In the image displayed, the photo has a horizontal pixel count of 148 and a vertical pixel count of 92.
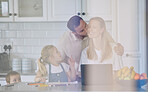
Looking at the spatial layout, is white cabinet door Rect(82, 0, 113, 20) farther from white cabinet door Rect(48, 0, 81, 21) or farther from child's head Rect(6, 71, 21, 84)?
child's head Rect(6, 71, 21, 84)

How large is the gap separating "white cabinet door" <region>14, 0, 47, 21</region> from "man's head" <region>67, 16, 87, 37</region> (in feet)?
0.29

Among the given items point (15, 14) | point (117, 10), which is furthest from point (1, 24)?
point (117, 10)

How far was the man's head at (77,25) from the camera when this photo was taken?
465mm

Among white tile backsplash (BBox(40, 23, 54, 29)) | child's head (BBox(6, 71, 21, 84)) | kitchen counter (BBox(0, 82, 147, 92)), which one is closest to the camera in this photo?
kitchen counter (BBox(0, 82, 147, 92))

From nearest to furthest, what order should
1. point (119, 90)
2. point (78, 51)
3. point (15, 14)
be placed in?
point (119, 90)
point (78, 51)
point (15, 14)

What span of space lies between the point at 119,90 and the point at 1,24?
0.33m

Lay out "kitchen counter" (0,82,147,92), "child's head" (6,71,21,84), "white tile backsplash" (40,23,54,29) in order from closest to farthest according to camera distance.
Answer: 1. "kitchen counter" (0,82,147,92)
2. "child's head" (6,71,21,84)
3. "white tile backsplash" (40,23,54,29)

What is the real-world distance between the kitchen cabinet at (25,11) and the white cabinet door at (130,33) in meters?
0.20

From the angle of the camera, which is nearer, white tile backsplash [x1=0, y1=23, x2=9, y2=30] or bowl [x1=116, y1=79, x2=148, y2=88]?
bowl [x1=116, y1=79, x2=148, y2=88]

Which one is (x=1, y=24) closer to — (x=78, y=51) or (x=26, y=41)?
(x=26, y=41)

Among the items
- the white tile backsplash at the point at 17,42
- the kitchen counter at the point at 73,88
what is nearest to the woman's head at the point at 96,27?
the kitchen counter at the point at 73,88

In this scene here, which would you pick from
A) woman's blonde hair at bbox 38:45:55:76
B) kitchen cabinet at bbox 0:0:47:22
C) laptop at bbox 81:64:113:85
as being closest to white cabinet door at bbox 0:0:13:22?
kitchen cabinet at bbox 0:0:47:22

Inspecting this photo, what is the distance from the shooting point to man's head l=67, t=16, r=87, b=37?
0.47 metres

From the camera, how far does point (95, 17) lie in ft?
1.46
